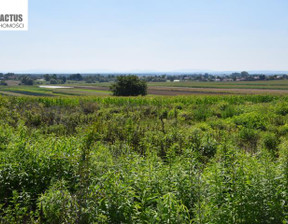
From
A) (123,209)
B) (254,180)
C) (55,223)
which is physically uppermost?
(254,180)

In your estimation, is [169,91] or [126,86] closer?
[126,86]

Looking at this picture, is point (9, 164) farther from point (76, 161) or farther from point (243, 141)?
point (243, 141)

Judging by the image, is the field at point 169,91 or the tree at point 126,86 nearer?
the tree at point 126,86

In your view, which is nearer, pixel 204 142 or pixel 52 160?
pixel 52 160

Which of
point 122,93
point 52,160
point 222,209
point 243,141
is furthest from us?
point 122,93

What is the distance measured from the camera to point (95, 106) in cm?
2267

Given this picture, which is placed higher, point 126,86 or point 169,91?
point 126,86

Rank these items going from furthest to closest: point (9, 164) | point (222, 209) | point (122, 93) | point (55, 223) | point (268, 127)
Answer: point (122, 93)
point (268, 127)
point (9, 164)
point (55, 223)
point (222, 209)

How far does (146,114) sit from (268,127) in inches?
345

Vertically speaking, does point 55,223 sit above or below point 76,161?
below

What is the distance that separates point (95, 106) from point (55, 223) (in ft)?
60.3

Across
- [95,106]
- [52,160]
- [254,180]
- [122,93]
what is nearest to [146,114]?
[95,106]

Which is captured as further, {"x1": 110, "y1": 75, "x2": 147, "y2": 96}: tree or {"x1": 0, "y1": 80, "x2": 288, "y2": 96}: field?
{"x1": 0, "y1": 80, "x2": 288, "y2": 96}: field

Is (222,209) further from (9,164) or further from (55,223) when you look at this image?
(9,164)
